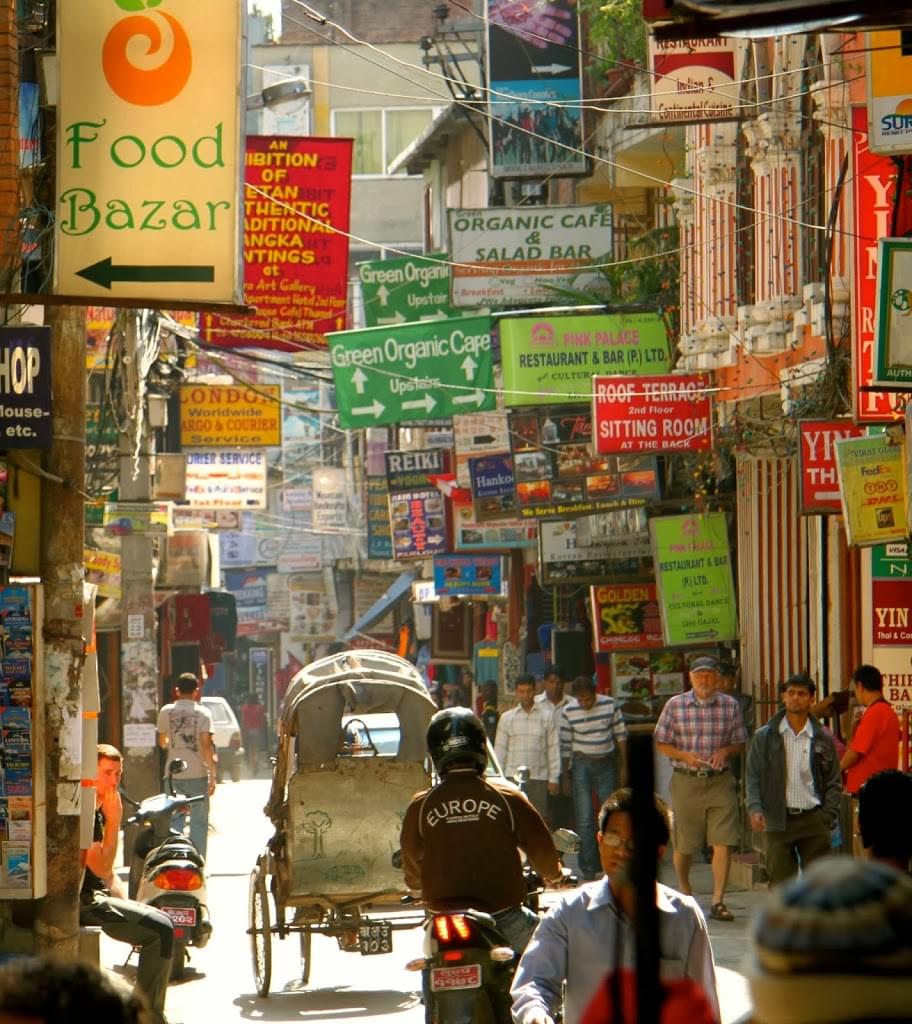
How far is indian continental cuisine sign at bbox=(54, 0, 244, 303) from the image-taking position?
9430mm

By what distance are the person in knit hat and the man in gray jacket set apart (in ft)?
37.6

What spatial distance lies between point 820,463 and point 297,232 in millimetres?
7995

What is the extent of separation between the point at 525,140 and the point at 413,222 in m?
28.1

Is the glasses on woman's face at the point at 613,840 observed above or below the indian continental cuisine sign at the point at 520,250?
below

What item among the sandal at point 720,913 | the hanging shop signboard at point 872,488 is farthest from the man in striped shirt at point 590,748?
the hanging shop signboard at point 872,488

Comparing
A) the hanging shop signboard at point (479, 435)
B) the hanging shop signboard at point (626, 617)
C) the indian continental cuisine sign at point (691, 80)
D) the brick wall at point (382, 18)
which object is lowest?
the hanging shop signboard at point (626, 617)

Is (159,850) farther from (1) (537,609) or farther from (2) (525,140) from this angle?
(1) (537,609)

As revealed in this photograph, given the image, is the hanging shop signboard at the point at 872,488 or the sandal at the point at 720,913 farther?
the sandal at the point at 720,913

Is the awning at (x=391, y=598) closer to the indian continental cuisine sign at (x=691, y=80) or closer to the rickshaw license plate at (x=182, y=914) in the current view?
the indian continental cuisine sign at (x=691, y=80)

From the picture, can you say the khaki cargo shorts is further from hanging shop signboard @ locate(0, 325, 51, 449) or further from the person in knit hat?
the person in knit hat

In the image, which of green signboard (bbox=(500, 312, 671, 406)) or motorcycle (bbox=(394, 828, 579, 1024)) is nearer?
motorcycle (bbox=(394, 828, 579, 1024))

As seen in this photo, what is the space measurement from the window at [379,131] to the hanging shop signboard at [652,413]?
34.1 m

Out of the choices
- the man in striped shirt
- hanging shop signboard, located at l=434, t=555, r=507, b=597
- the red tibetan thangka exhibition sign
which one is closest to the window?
hanging shop signboard, located at l=434, t=555, r=507, b=597

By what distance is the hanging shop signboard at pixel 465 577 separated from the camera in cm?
3203
